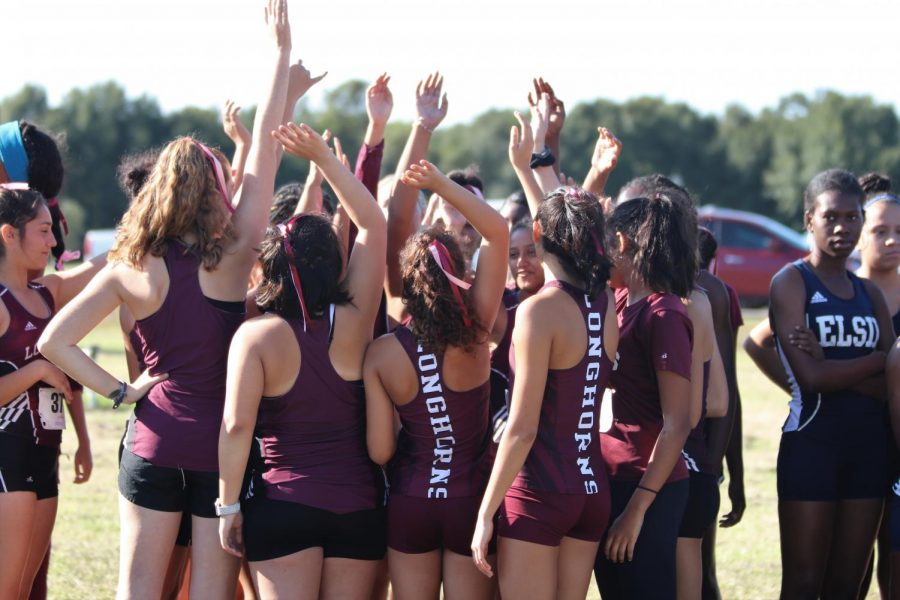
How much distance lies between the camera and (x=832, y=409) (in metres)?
4.94

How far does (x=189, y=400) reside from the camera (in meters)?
3.91

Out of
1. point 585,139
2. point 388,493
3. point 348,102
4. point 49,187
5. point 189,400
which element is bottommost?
point 388,493

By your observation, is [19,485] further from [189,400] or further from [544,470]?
[544,470]

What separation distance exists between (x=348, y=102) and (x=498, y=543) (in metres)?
92.4

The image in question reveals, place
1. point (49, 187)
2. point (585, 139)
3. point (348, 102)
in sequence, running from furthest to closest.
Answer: point (348, 102) < point (585, 139) < point (49, 187)

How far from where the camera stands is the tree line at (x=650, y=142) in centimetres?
5372

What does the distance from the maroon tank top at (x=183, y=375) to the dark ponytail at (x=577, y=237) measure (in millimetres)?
1231

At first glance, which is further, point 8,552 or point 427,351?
point 8,552

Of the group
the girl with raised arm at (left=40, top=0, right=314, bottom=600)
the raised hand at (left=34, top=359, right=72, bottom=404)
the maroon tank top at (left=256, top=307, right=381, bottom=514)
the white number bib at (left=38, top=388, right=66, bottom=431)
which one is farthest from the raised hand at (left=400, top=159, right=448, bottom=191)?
the white number bib at (left=38, top=388, right=66, bottom=431)

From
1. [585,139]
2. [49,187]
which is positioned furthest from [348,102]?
[49,187]

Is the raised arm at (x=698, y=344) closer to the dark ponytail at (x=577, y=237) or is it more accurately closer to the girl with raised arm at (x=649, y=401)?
the girl with raised arm at (x=649, y=401)

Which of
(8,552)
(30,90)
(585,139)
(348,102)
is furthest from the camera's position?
(348,102)

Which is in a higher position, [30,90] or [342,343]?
[30,90]

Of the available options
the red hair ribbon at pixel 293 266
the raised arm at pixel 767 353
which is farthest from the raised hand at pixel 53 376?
the raised arm at pixel 767 353
